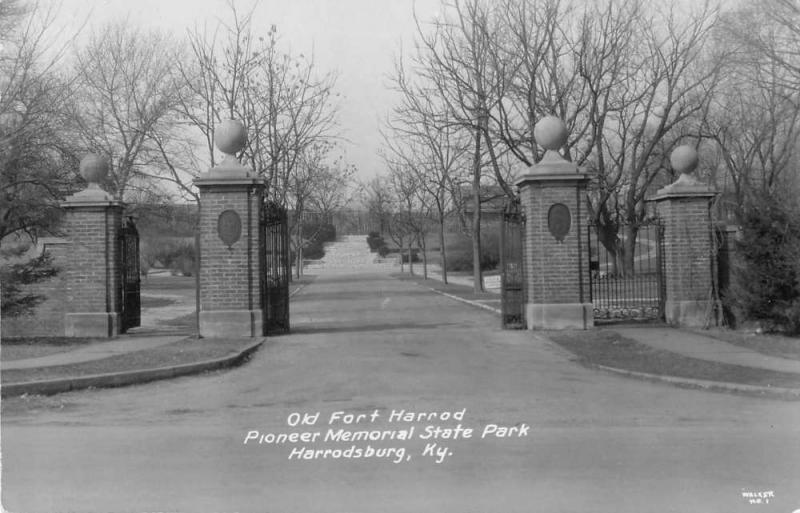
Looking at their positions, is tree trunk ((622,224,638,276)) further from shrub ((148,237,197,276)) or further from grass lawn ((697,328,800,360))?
shrub ((148,237,197,276))

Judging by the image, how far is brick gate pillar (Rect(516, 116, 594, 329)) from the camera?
52.6 ft

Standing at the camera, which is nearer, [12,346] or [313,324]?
[12,346]

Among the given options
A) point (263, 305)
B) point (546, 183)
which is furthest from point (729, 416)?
point (263, 305)

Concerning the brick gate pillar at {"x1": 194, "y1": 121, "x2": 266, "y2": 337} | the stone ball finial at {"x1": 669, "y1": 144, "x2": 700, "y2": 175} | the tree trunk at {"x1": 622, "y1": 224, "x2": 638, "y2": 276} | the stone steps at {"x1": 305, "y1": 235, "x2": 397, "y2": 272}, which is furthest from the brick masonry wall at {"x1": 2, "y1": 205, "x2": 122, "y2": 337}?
the stone steps at {"x1": 305, "y1": 235, "x2": 397, "y2": 272}

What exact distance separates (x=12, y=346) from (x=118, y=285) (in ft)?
→ 8.30

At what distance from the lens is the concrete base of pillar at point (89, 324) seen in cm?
1628

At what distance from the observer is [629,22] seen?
85.3ft

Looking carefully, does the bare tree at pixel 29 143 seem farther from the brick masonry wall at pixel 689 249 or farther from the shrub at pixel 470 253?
the shrub at pixel 470 253

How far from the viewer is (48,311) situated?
2214 centimetres

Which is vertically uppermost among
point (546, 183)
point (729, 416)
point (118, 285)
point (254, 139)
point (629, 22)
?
point (629, 22)

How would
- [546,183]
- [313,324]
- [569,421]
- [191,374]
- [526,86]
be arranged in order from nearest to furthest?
[569,421]
[191,374]
[546,183]
[313,324]
[526,86]

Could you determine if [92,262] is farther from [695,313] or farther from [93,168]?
[695,313]

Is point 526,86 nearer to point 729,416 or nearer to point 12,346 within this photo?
point 12,346

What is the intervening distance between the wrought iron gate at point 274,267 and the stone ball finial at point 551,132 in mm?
5353
